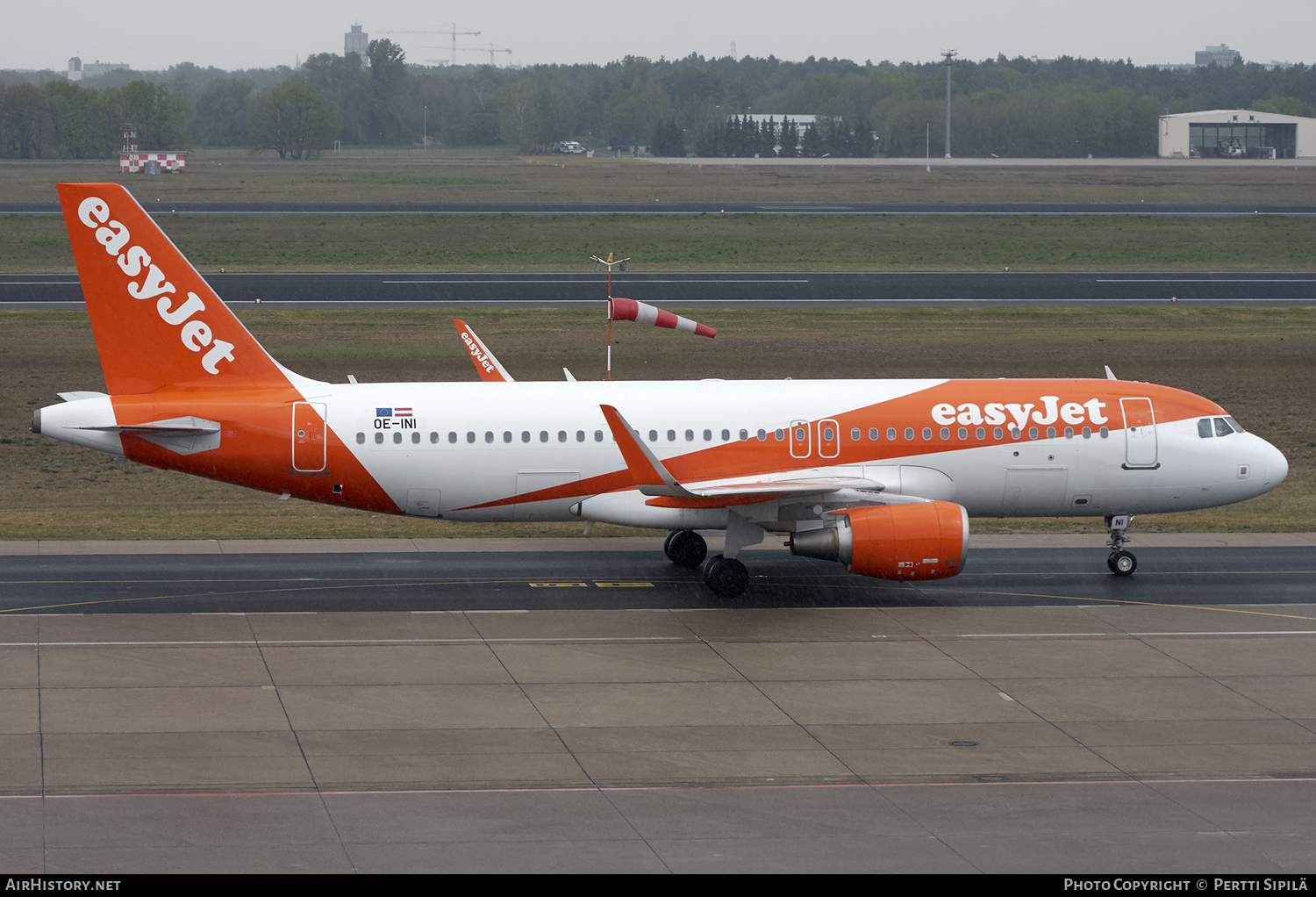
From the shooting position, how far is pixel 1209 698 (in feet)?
79.4

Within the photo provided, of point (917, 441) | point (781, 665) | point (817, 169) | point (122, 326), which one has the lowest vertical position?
point (781, 665)

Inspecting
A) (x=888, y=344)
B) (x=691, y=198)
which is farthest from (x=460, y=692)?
(x=691, y=198)

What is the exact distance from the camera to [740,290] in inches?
3098

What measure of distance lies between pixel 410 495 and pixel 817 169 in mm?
149630

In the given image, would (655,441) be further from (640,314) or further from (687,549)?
(640,314)

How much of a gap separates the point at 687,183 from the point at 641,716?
443 feet

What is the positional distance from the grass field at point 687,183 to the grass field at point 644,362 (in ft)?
202

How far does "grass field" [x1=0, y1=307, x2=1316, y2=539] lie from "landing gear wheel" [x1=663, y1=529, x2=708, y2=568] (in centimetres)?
506

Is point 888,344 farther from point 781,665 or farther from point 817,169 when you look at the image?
point 817,169

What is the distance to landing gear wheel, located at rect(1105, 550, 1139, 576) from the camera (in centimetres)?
3288

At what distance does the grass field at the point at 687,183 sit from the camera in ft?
436

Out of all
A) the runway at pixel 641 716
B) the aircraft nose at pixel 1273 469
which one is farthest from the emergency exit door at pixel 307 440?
the aircraft nose at pixel 1273 469

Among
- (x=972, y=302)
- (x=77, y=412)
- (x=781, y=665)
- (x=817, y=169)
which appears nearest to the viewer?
(x=781, y=665)

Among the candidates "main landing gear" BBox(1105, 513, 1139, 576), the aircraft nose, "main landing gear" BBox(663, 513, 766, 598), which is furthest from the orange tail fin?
the aircraft nose
